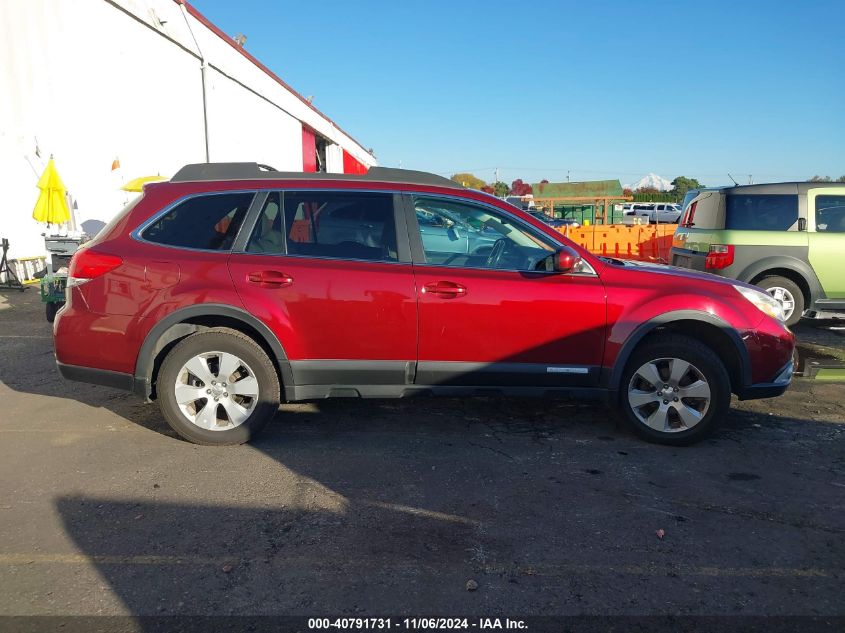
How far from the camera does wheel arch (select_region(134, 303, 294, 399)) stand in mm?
4207

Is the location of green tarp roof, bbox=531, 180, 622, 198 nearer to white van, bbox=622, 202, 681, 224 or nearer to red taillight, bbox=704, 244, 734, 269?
white van, bbox=622, 202, 681, 224

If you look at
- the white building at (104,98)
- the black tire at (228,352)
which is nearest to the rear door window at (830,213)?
the black tire at (228,352)

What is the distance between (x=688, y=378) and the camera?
4391 millimetres

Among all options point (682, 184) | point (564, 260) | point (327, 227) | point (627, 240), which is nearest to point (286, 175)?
point (327, 227)

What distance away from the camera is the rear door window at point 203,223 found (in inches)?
171

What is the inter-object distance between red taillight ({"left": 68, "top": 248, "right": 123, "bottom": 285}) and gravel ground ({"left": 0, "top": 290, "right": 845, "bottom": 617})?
1.20m

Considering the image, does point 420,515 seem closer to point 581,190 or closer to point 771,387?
point 771,387

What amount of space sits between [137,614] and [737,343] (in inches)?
158

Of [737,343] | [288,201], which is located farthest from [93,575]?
[737,343]

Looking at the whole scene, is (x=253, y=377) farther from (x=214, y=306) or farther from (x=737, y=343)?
(x=737, y=343)

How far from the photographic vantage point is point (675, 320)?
4367mm

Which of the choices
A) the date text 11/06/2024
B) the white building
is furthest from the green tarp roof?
the date text 11/06/2024

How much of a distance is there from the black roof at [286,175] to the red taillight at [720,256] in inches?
187

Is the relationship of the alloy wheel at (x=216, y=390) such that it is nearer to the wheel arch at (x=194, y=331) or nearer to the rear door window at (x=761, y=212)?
the wheel arch at (x=194, y=331)
